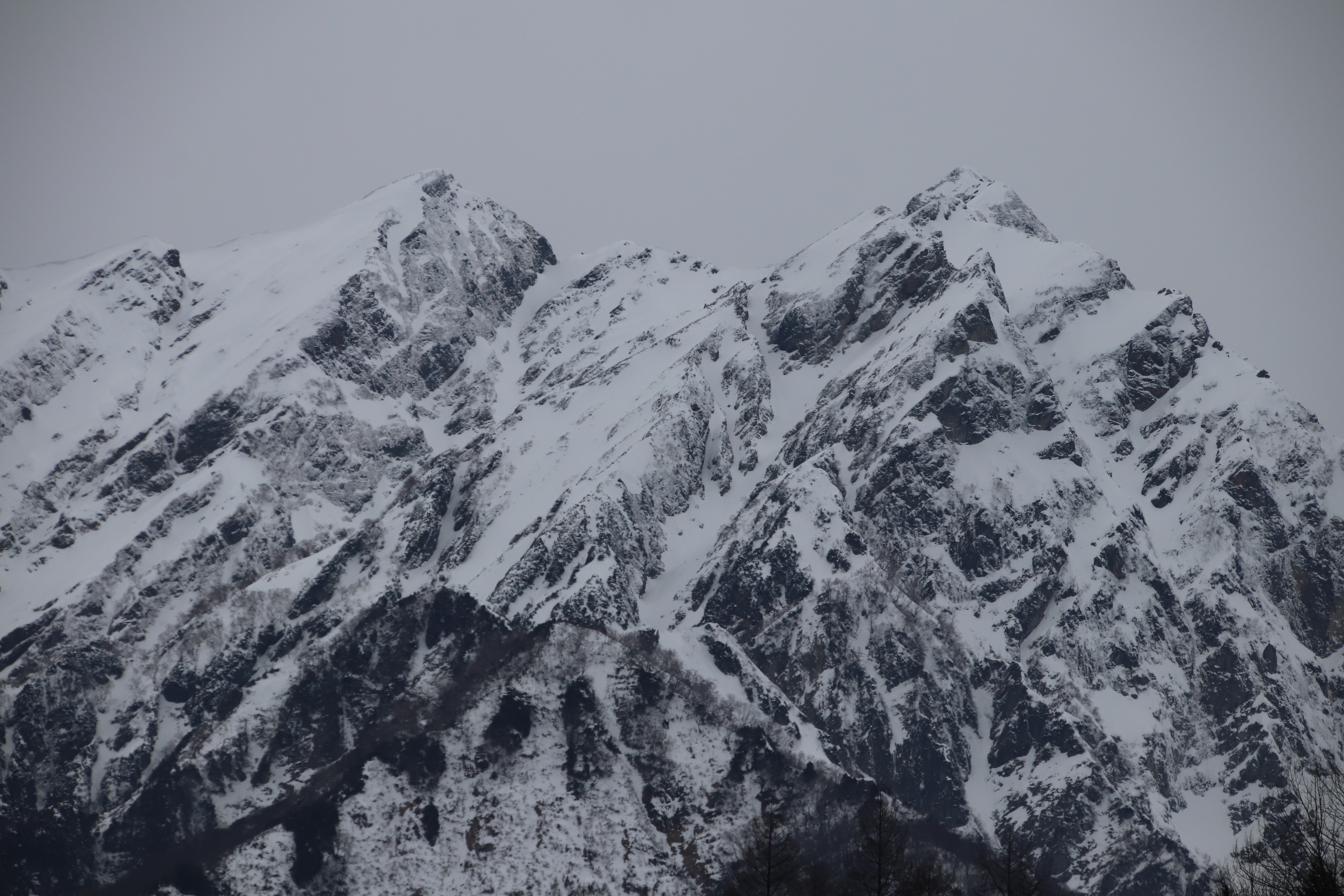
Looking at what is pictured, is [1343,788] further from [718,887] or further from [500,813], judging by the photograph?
[500,813]

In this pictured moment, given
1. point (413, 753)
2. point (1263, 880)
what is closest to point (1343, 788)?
point (1263, 880)

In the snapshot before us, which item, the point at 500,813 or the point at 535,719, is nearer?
the point at 500,813

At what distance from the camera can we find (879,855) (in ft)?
283

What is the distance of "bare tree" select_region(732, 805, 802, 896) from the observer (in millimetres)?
93188

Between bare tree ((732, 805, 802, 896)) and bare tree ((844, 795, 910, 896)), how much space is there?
4.97 m

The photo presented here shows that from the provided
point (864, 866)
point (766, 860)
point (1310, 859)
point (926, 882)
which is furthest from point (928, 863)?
point (1310, 859)

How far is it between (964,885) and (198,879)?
325 ft

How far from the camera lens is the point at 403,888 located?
170625 millimetres

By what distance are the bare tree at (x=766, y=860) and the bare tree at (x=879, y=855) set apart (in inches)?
196

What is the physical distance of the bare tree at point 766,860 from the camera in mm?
93188

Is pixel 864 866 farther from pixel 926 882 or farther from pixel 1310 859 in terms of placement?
pixel 1310 859

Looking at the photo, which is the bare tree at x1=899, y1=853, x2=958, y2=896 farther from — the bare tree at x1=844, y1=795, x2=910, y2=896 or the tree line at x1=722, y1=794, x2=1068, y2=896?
the bare tree at x1=844, y1=795, x2=910, y2=896

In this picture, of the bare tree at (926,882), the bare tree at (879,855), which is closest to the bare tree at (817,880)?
the bare tree at (879,855)

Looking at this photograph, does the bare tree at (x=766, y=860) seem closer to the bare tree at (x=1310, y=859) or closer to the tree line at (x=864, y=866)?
the tree line at (x=864, y=866)
